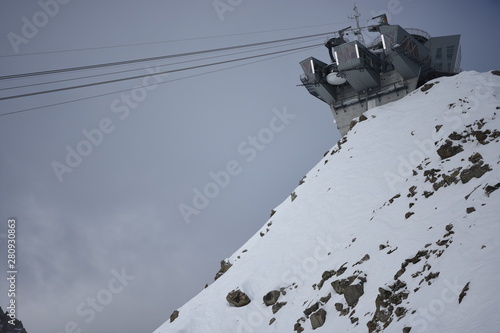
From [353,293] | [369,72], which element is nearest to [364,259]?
[353,293]

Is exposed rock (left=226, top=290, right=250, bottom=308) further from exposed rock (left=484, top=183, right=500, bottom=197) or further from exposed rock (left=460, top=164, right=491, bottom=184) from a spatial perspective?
exposed rock (left=484, top=183, right=500, bottom=197)

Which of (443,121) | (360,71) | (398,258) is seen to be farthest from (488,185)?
(360,71)

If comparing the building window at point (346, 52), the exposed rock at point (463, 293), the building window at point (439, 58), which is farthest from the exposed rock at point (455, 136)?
the building window at point (439, 58)

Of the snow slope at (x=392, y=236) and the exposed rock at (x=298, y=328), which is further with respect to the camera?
the exposed rock at (x=298, y=328)

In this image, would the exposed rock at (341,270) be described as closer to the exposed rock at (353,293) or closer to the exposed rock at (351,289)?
the exposed rock at (351,289)

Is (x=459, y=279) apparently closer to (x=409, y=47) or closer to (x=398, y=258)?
(x=398, y=258)

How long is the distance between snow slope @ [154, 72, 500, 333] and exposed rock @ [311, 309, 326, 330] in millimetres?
121

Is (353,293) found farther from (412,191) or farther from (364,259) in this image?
(412,191)

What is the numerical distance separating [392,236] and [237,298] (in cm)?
1255

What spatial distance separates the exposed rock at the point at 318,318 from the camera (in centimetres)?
2009

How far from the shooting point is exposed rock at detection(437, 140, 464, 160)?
2624 cm

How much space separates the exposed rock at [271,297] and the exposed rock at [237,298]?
1.64m

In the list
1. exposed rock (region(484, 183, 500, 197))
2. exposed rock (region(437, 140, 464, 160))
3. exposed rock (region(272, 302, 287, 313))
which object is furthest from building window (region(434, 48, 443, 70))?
exposed rock (region(272, 302, 287, 313))

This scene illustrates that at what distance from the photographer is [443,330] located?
1265 centimetres
